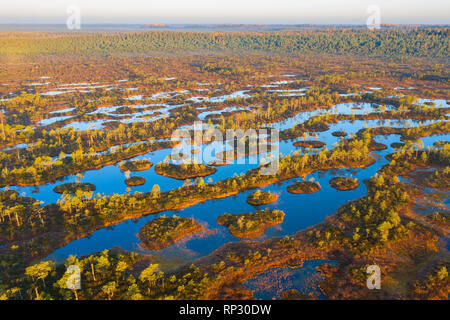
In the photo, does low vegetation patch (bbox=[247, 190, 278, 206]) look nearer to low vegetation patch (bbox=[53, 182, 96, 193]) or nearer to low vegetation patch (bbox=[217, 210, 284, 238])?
low vegetation patch (bbox=[217, 210, 284, 238])

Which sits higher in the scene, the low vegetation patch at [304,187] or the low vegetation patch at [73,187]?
the low vegetation patch at [73,187]

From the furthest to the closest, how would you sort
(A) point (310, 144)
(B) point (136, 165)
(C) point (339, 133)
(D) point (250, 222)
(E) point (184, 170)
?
1. (C) point (339, 133)
2. (A) point (310, 144)
3. (B) point (136, 165)
4. (E) point (184, 170)
5. (D) point (250, 222)

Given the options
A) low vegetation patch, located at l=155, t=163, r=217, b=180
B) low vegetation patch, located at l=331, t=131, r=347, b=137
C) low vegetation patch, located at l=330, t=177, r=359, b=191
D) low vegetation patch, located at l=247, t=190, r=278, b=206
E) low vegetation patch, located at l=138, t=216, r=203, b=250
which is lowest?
low vegetation patch, located at l=138, t=216, r=203, b=250

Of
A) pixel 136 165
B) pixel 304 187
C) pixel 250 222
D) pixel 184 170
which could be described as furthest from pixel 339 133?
pixel 136 165

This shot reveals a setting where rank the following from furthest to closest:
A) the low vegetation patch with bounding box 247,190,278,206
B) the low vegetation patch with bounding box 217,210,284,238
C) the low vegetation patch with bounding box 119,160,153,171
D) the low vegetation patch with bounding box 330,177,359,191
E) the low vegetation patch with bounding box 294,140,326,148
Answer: the low vegetation patch with bounding box 294,140,326,148 → the low vegetation patch with bounding box 119,160,153,171 → the low vegetation patch with bounding box 330,177,359,191 → the low vegetation patch with bounding box 247,190,278,206 → the low vegetation patch with bounding box 217,210,284,238

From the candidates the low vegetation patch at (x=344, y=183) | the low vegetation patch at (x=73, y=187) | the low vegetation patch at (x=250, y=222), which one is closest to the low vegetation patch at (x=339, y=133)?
the low vegetation patch at (x=344, y=183)

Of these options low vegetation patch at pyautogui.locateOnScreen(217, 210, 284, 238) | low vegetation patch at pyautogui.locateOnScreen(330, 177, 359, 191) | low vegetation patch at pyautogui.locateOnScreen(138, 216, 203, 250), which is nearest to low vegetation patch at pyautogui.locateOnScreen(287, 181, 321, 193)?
low vegetation patch at pyautogui.locateOnScreen(330, 177, 359, 191)

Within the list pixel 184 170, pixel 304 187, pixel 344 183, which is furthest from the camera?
pixel 184 170

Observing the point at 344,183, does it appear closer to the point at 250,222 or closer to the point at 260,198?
the point at 260,198

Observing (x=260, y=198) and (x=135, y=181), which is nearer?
(x=260, y=198)

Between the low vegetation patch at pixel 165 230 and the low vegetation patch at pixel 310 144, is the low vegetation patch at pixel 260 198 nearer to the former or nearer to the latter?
the low vegetation patch at pixel 165 230

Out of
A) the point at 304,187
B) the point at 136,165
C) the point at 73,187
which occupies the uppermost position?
the point at 136,165
